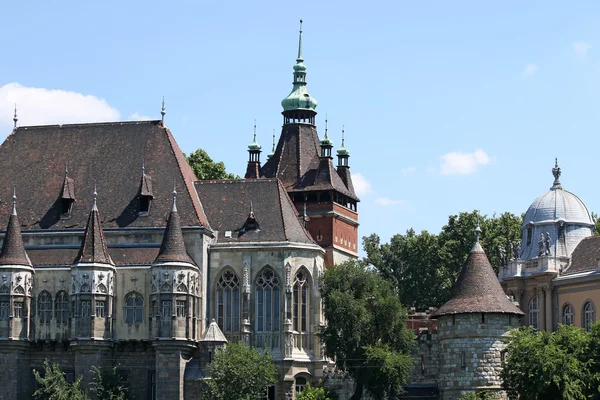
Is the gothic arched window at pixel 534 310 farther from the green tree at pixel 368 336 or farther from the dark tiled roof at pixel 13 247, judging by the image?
the dark tiled roof at pixel 13 247

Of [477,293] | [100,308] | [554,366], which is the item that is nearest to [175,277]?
[100,308]

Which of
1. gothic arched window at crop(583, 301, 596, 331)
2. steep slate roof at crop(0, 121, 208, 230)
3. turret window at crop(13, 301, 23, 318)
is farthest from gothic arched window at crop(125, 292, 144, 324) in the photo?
gothic arched window at crop(583, 301, 596, 331)

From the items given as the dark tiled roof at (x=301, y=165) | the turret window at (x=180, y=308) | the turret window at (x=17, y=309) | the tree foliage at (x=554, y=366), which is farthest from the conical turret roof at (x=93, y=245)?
the tree foliage at (x=554, y=366)

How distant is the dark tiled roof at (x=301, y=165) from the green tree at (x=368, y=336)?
20235 mm

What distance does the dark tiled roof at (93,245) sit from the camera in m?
96.8

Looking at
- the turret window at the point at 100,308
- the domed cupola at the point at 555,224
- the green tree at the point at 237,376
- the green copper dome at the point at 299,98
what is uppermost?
the green copper dome at the point at 299,98

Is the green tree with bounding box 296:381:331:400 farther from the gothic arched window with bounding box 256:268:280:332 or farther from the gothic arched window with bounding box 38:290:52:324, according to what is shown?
the gothic arched window with bounding box 38:290:52:324

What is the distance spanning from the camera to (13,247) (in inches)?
3853

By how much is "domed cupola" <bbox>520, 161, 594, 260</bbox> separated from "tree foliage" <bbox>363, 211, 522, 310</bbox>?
13.3 metres

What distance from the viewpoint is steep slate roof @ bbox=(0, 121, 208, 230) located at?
A: 10094 centimetres

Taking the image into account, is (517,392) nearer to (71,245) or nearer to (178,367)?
(178,367)

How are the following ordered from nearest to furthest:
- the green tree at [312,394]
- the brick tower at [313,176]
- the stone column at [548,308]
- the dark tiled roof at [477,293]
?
the dark tiled roof at [477,293]
the green tree at [312,394]
the stone column at [548,308]
the brick tower at [313,176]

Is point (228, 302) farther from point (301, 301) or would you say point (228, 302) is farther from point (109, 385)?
point (109, 385)

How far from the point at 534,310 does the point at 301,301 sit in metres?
16.1
